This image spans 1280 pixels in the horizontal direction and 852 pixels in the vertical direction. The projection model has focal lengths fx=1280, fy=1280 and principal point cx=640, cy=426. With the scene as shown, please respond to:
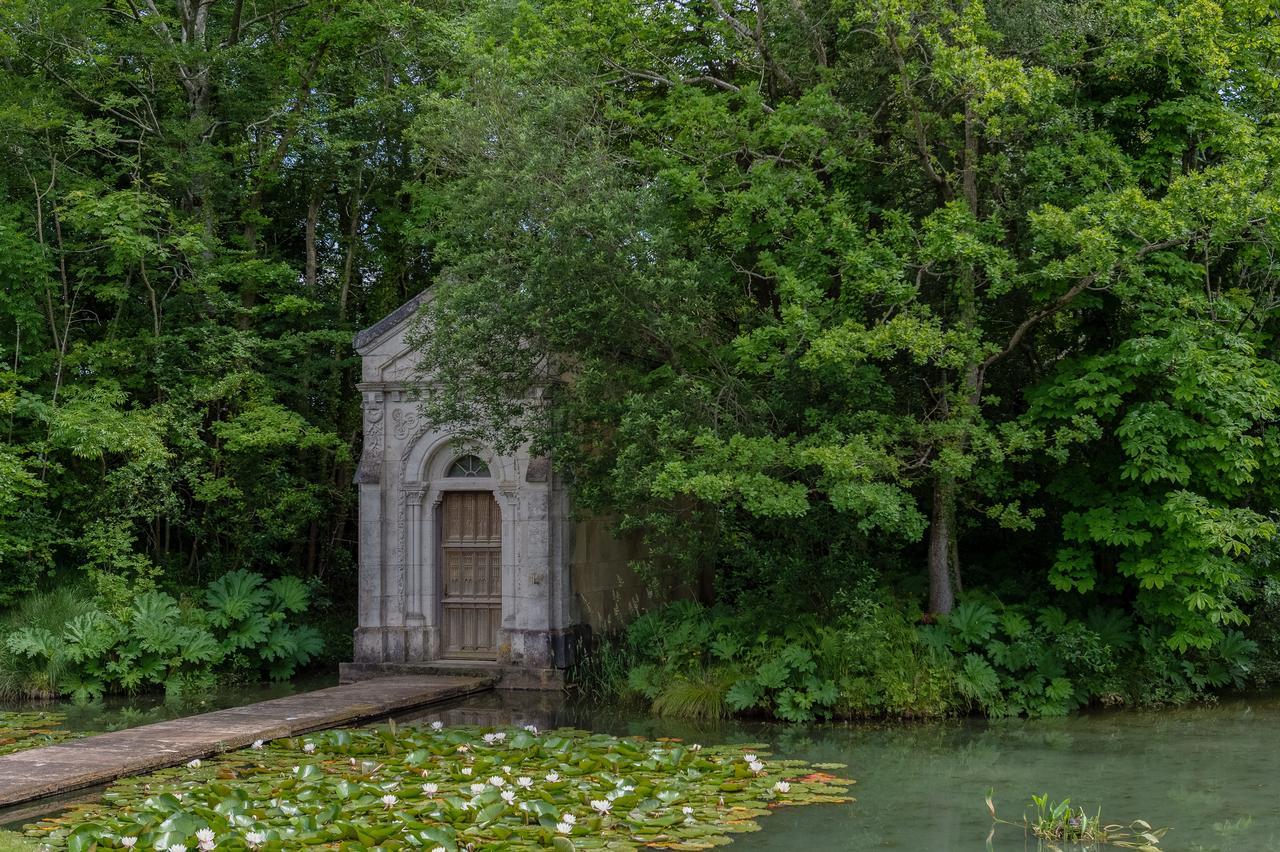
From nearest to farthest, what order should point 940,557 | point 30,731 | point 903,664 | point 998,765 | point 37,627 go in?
point 998,765
point 30,731
point 903,664
point 940,557
point 37,627

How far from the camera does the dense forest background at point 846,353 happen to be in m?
13.1

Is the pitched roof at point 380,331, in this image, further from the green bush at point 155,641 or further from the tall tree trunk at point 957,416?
the tall tree trunk at point 957,416

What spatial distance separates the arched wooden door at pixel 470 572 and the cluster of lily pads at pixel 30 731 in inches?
191

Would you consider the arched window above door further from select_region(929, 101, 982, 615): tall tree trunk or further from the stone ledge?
select_region(929, 101, 982, 615): tall tree trunk

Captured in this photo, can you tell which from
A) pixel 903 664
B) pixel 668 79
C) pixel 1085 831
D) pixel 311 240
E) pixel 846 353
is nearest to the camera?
pixel 1085 831

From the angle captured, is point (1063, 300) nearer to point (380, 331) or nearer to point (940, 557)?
point (940, 557)

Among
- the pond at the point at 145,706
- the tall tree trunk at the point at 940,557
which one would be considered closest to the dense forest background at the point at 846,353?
the tall tree trunk at the point at 940,557

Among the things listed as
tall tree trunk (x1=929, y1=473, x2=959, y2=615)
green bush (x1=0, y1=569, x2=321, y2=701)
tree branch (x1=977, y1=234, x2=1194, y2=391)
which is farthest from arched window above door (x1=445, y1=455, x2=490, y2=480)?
tree branch (x1=977, y1=234, x2=1194, y2=391)

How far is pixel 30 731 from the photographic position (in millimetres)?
12695

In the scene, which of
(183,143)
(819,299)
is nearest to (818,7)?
(819,299)

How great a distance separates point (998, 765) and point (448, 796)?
189 inches

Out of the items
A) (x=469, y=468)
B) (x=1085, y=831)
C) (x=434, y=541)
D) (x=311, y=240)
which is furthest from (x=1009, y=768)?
(x=311, y=240)

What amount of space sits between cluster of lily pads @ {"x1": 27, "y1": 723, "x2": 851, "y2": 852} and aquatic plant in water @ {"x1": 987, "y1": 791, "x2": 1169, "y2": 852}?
5.23ft

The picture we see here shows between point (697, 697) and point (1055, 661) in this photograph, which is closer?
point (697, 697)
